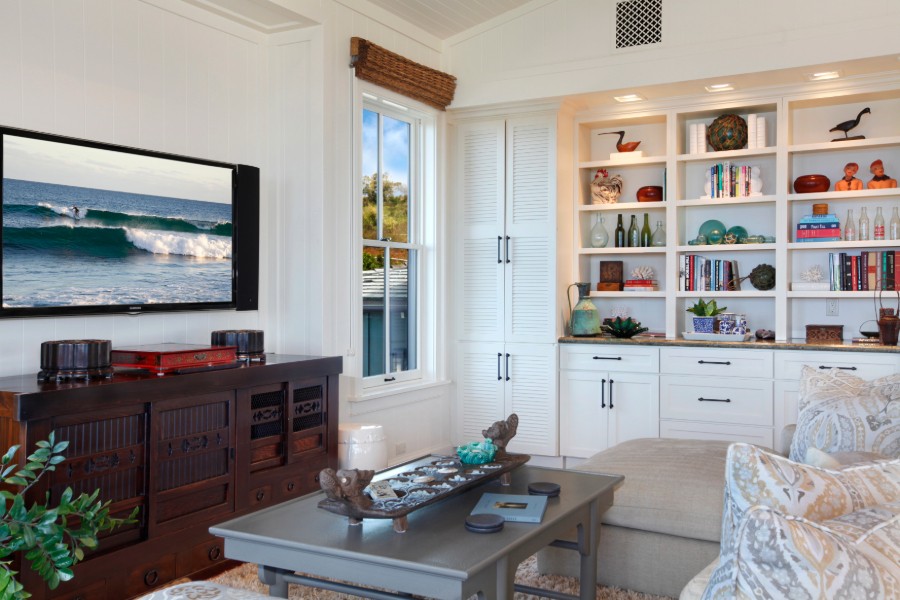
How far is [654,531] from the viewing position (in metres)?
3.09

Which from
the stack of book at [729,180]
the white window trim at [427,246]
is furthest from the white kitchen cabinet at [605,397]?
the stack of book at [729,180]

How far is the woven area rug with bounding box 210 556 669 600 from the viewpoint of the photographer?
10.2 feet

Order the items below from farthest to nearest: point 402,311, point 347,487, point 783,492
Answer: point 402,311 → point 347,487 → point 783,492

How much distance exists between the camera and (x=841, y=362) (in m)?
4.66

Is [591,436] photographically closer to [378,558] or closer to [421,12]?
[421,12]

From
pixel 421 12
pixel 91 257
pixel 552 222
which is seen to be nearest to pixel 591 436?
pixel 552 222

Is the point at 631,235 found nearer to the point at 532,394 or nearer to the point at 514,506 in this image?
the point at 532,394

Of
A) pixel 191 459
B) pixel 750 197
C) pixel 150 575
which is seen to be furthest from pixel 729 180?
pixel 150 575

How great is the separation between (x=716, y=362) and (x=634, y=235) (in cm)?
111

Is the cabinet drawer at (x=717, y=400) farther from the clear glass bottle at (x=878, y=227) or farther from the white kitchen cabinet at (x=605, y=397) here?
the clear glass bottle at (x=878, y=227)

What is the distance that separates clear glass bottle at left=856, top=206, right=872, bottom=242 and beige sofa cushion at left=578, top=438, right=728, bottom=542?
2.23m

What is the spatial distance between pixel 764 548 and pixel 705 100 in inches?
177

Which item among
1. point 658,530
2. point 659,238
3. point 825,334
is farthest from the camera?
point 659,238

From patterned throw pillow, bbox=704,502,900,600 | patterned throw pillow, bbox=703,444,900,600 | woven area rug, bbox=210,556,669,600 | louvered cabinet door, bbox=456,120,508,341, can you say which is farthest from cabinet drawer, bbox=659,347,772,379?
patterned throw pillow, bbox=704,502,900,600
